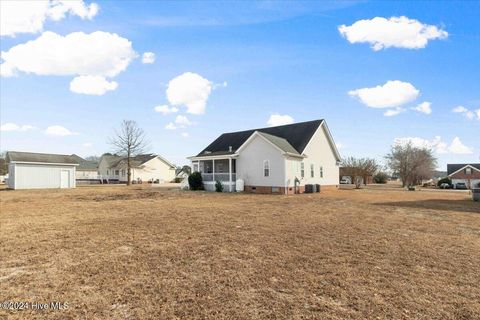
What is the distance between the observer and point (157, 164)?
5638 centimetres

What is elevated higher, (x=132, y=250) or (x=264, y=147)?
(x=264, y=147)

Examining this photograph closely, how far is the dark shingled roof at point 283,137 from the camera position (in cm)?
2709

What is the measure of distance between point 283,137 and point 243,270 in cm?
2513

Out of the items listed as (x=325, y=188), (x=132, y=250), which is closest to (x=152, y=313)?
(x=132, y=250)

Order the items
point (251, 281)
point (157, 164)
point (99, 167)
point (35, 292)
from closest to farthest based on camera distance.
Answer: point (35, 292) → point (251, 281) → point (157, 164) → point (99, 167)

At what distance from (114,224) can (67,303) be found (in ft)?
19.7

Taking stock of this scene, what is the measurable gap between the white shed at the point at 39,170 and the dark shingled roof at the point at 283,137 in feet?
56.4

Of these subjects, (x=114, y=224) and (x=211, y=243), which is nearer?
(x=211, y=243)

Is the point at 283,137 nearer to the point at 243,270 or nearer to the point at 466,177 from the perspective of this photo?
the point at 243,270

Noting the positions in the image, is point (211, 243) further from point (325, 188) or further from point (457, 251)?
point (325, 188)

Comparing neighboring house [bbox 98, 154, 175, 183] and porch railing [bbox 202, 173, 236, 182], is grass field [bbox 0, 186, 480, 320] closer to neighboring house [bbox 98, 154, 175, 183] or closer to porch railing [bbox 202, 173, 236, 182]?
porch railing [bbox 202, 173, 236, 182]

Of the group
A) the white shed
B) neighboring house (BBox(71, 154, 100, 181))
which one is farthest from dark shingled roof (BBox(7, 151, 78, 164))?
neighboring house (BBox(71, 154, 100, 181))

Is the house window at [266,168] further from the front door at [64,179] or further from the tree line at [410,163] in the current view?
the tree line at [410,163]

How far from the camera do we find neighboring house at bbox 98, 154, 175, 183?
53.5 m
